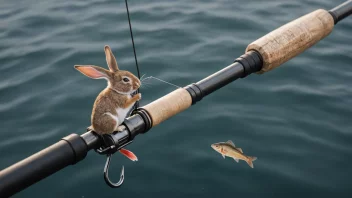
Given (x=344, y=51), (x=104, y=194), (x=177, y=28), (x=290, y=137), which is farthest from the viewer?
(x=177, y=28)

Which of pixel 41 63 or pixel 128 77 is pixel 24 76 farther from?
pixel 128 77

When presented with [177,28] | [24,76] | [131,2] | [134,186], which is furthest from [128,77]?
[131,2]

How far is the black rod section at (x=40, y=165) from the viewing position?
1814mm

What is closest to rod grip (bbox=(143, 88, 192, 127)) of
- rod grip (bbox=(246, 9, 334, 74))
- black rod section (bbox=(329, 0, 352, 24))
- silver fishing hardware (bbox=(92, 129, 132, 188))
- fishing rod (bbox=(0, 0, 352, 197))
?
fishing rod (bbox=(0, 0, 352, 197))

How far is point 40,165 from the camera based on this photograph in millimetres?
1908

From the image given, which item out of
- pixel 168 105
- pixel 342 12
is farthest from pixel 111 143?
pixel 342 12

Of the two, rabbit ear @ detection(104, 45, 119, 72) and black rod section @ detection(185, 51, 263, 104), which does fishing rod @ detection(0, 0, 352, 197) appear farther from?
rabbit ear @ detection(104, 45, 119, 72)

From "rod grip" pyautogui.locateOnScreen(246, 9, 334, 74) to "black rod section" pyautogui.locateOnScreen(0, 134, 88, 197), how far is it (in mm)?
1427

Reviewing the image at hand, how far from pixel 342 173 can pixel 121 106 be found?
2993 mm

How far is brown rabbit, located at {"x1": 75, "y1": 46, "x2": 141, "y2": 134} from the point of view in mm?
2213

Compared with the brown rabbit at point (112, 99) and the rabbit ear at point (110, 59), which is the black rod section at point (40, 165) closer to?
the brown rabbit at point (112, 99)

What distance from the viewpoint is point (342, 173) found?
4.49 meters

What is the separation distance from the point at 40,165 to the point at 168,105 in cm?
90

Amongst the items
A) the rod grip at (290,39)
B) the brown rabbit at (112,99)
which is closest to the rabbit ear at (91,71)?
the brown rabbit at (112,99)
